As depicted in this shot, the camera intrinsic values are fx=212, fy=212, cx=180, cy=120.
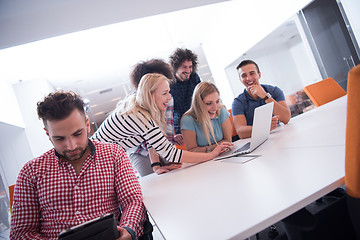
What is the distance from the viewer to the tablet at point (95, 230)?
2.07 ft

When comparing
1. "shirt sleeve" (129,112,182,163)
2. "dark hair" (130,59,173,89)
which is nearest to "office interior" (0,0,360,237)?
"dark hair" (130,59,173,89)

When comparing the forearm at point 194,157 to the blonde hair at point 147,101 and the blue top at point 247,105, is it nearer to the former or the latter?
the blonde hair at point 147,101

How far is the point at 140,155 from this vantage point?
2.00 m

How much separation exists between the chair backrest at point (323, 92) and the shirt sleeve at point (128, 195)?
8.14 feet

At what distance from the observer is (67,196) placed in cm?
97

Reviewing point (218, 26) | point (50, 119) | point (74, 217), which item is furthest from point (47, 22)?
point (218, 26)

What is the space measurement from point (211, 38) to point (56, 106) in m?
7.37

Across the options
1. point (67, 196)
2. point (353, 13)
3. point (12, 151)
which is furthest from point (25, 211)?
point (12, 151)

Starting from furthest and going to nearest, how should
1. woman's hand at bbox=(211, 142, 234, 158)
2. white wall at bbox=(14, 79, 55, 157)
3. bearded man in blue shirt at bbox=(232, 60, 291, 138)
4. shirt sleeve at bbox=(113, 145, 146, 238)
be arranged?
white wall at bbox=(14, 79, 55, 157)
bearded man in blue shirt at bbox=(232, 60, 291, 138)
woman's hand at bbox=(211, 142, 234, 158)
shirt sleeve at bbox=(113, 145, 146, 238)

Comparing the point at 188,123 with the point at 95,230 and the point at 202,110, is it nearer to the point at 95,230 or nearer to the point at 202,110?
the point at 202,110

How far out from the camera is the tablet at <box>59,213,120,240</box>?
0.63m

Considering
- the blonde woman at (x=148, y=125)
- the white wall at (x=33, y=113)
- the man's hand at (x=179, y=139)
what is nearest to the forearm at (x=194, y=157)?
the blonde woman at (x=148, y=125)

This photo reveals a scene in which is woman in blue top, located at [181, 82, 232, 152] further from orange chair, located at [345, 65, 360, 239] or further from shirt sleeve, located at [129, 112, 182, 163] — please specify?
orange chair, located at [345, 65, 360, 239]

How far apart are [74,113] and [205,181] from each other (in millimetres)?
713
